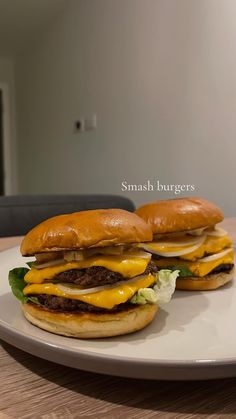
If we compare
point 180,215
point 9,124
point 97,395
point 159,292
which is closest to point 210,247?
point 180,215

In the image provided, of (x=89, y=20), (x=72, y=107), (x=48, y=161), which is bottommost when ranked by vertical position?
(x=48, y=161)

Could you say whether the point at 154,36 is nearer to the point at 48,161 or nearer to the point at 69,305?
the point at 48,161

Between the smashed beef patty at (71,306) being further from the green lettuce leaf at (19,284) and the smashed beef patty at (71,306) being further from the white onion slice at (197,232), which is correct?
the white onion slice at (197,232)

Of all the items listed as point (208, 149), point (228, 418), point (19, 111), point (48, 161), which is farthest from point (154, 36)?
point (19, 111)

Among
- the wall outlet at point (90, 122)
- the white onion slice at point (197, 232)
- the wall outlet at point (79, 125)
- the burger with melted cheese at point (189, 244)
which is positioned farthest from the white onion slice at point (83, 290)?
the wall outlet at point (79, 125)

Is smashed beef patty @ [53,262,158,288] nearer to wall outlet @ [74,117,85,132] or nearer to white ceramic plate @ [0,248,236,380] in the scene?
white ceramic plate @ [0,248,236,380]

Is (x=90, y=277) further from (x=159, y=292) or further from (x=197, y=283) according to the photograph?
(x=197, y=283)
